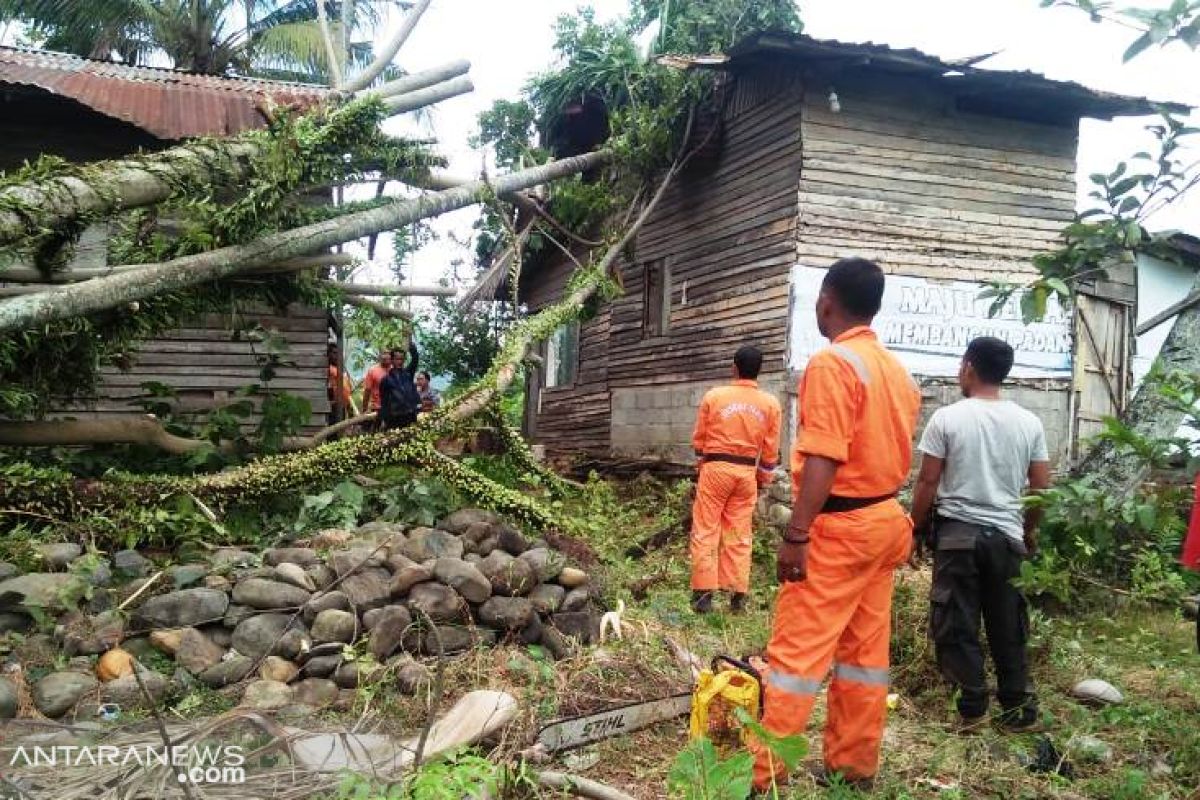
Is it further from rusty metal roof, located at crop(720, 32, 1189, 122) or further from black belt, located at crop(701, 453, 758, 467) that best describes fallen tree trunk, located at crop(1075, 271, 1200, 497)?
rusty metal roof, located at crop(720, 32, 1189, 122)

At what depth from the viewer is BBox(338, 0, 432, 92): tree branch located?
23.4 ft

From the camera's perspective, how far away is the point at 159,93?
9.06 metres

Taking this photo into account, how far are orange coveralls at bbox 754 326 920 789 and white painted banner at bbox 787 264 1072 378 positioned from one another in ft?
18.1

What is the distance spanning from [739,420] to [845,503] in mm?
2930

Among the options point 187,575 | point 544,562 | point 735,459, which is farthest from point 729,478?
point 187,575

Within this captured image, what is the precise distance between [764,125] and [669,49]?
306cm

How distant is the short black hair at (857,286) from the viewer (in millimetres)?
3208

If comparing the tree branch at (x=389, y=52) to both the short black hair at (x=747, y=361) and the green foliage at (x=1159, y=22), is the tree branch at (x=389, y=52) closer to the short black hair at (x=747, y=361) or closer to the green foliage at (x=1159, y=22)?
the short black hair at (x=747, y=361)

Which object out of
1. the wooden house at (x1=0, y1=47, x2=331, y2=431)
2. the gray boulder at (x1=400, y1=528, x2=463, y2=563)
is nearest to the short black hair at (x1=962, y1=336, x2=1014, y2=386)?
the gray boulder at (x1=400, y1=528, x2=463, y2=563)

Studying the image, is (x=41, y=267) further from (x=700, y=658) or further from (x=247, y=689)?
(x=700, y=658)

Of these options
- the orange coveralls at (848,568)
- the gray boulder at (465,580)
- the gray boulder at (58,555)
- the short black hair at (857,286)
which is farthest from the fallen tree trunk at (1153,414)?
the gray boulder at (58,555)

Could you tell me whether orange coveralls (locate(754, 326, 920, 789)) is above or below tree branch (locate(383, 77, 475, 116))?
below

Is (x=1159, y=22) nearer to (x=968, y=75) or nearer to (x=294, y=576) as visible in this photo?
(x=294, y=576)

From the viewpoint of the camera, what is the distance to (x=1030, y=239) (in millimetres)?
9289
